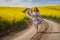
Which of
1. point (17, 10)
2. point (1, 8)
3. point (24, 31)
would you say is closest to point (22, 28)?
point (24, 31)

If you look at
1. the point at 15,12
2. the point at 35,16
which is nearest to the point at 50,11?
the point at 35,16

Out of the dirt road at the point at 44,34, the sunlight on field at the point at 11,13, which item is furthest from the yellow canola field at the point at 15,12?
the dirt road at the point at 44,34

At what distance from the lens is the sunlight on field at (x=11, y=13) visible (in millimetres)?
1705

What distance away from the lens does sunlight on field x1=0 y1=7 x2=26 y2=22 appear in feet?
5.59

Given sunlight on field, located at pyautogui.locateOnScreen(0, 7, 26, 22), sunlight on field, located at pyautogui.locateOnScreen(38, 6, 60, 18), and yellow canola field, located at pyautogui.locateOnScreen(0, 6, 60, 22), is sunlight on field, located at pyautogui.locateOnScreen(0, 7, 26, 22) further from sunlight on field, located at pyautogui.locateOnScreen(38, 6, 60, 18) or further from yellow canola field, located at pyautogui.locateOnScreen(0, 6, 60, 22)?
sunlight on field, located at pyautogui.locateOnScreen(38, 6, 60, 18)

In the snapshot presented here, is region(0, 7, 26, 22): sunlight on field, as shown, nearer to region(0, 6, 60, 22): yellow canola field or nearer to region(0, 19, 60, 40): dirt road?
region(0, 6, 60, 22): yellow canola field

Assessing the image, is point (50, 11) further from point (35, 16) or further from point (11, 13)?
point (11, 13)

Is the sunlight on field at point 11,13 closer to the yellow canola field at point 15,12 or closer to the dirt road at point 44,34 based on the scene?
the yellow canola field at point 15,12

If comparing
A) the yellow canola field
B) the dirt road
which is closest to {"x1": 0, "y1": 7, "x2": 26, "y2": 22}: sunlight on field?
the yellow canola field

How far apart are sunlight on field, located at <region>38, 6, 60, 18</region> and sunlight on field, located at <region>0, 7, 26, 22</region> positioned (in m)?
0.19

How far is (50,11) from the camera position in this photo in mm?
1750

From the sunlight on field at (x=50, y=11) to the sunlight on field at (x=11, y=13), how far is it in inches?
7.7

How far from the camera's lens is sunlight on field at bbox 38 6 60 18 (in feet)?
5.69

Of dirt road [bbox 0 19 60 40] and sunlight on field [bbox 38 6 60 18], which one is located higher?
sunlight on field [bbox 38 6 60 18]
